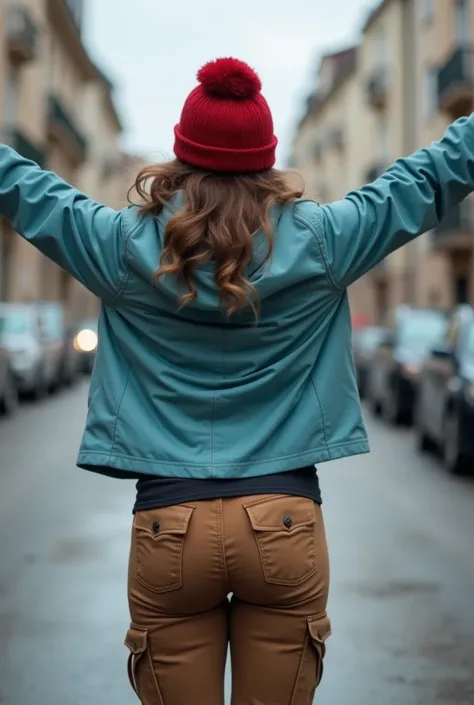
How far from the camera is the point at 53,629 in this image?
5.21 meters

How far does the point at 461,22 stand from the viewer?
34.7 meters

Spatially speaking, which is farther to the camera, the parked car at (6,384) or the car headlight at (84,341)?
the car headlight at (84,341)

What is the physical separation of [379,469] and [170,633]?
9742mm

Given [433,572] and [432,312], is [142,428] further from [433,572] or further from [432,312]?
[432,312]

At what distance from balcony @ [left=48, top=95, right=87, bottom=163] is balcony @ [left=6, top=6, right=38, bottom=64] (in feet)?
22.4

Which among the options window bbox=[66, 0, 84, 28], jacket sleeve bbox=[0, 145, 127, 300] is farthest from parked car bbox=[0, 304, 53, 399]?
window bbox=[66, 0, 84, 28]

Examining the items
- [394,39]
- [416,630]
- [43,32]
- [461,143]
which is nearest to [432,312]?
[416,630]

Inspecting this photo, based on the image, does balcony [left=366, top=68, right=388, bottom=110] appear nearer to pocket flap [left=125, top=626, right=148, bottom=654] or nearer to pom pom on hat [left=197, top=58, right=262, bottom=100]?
pom pom on hat [left=197, top=58, right=262, bottom=100]

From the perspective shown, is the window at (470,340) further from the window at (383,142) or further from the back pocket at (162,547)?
the window at (383,142)

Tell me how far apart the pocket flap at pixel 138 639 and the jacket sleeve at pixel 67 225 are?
0.62 m

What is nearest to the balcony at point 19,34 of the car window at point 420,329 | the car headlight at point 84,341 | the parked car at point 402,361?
the car headlight at point 84,341

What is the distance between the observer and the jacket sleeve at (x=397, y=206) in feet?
7.27

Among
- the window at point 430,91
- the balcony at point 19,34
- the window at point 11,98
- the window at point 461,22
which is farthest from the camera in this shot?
the window at point 430,91

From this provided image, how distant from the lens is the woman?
2127mm
